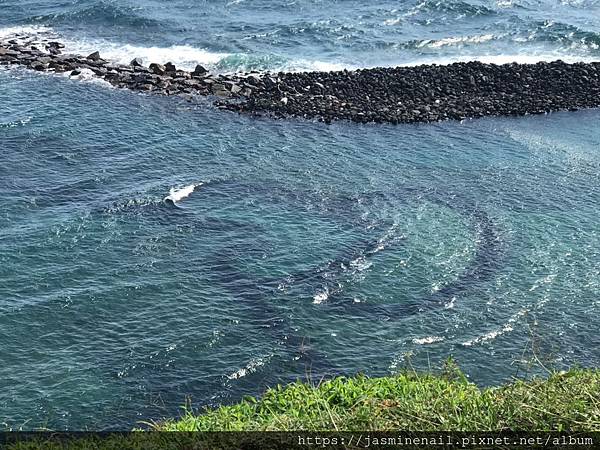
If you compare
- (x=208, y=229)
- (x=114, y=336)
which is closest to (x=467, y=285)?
(x=208, y=229)

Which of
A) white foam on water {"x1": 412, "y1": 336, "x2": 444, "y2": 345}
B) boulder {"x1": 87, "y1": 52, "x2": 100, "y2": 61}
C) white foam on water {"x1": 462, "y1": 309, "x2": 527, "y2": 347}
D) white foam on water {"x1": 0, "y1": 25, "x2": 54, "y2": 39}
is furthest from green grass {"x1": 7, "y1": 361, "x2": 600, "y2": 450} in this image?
white foam on water {"x1": 0, "y1": 25, "x2": 54, "y2": 39}

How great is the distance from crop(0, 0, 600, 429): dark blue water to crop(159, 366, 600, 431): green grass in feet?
6.74

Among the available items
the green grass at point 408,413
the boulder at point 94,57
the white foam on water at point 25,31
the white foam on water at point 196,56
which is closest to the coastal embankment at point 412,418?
the green grass at point 408,413

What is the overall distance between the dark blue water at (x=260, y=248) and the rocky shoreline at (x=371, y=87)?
1.58 meters

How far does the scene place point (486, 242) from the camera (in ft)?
147

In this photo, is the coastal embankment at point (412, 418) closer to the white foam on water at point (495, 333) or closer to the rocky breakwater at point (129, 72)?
the white foam on water at point (495, 333)

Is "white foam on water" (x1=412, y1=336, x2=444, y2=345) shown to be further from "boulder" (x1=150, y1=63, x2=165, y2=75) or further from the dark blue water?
"boulder" (x1=150, y1=63, x2=165, y2=75)

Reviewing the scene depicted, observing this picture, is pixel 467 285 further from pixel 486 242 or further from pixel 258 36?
pixel 258 36

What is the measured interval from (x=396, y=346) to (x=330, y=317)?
11.6ft

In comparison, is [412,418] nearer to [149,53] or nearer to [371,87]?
[371,87]

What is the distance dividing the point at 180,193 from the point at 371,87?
21710 mm

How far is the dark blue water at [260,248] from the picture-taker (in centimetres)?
3431

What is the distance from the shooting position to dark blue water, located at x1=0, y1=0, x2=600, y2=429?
34.3 metres

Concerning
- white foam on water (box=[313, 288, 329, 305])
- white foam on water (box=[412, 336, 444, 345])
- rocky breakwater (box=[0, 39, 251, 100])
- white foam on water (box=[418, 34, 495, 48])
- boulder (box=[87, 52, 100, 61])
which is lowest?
white foam on water (box=[412, 336, 444, 345])
